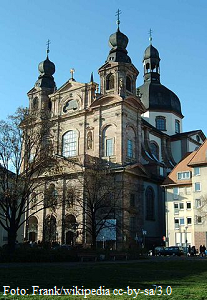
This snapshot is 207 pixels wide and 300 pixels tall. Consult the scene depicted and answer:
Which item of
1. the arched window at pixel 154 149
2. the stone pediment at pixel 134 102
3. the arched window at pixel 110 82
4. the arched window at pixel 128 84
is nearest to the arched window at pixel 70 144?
the arched window at pixel 110 82

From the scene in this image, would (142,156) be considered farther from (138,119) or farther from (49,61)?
(49,61)

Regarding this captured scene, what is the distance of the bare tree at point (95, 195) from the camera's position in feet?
151

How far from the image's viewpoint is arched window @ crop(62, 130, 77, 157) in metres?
64.0

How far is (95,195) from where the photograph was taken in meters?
46.5

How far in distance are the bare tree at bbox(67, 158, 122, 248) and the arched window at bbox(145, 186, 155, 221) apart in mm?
7568

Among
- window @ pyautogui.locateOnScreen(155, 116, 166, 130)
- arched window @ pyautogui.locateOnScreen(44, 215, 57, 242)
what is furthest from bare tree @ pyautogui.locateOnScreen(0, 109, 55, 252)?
window @ pyautogui.locateOnScreen(155, 116, 166, 130)

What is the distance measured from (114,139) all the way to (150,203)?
37.1 ft

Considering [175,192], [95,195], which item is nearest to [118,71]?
[175,192]

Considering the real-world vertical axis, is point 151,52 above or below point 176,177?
above

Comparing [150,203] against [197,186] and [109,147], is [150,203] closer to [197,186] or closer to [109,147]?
[109,147]

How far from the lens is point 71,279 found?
1622cm

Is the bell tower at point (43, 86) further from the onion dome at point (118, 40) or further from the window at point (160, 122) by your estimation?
the window at point (160, 122)

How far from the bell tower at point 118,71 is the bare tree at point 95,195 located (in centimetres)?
1254

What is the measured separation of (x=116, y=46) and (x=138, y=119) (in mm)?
11796
